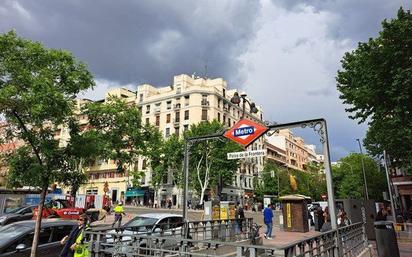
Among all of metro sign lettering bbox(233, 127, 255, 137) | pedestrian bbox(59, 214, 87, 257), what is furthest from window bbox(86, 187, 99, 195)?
pedestrian bbox(59, 214, 87, 257)

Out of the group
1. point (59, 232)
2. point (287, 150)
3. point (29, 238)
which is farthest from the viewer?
point (287, 150)

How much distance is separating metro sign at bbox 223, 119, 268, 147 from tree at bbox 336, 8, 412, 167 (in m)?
9.42

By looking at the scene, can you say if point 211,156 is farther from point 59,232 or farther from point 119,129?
point 59,232

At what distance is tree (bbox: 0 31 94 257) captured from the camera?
10.2m

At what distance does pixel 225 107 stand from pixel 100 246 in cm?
5836

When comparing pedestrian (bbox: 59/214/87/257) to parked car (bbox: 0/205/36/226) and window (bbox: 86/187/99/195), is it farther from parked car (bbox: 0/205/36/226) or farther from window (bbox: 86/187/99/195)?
window (bbox: 86/187/99/195)

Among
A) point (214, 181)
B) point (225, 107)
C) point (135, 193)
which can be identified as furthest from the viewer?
point (225, 107)

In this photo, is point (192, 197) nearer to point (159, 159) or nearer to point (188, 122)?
point (159, 159)

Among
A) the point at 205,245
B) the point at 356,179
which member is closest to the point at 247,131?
the point at 205,245

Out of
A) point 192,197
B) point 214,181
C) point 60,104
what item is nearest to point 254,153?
point 60,104

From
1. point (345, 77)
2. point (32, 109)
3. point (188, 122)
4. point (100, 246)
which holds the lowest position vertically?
point (100, 246)

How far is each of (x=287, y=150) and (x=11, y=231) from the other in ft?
299

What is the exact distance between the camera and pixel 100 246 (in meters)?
7.98

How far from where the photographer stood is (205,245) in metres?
9.06
